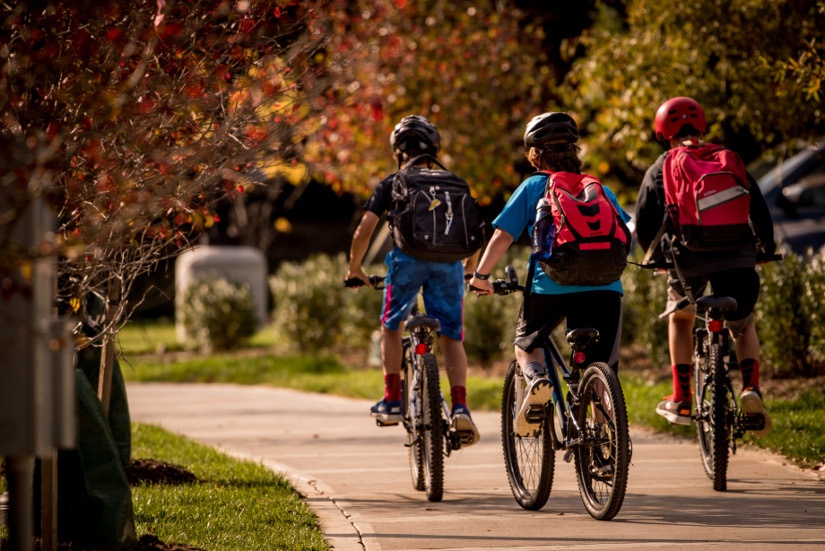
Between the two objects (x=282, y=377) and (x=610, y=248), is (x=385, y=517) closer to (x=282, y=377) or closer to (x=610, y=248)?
(x=610, y=248)

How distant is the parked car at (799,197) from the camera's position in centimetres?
1195

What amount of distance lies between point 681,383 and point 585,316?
1.39 meters

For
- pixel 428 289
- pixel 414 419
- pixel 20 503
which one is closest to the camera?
pixel 20 503

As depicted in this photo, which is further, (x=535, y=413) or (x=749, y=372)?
(x=749, y=372)

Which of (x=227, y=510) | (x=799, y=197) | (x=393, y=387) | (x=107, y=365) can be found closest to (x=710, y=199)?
(x=393, y=387)

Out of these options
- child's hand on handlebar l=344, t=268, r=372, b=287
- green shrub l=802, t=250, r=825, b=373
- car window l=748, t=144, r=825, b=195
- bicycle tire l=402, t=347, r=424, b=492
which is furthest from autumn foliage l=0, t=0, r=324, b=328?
car window l=748, t=144, r=825, b=195

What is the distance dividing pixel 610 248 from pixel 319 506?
204cm

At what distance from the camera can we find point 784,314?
32.1 feet

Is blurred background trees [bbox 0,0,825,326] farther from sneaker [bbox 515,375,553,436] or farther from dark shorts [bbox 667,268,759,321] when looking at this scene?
dark shorts [bbox 667,268,759,321]

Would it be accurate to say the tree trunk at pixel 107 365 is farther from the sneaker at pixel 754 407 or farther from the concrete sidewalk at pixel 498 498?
the sneaker at pixel 754 407

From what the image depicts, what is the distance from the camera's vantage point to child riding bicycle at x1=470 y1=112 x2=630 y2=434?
5848 millimetres

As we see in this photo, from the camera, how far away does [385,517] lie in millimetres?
6047

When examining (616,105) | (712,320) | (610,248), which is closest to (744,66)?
(616,105)

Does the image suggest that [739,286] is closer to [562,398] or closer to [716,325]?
[716,325]
